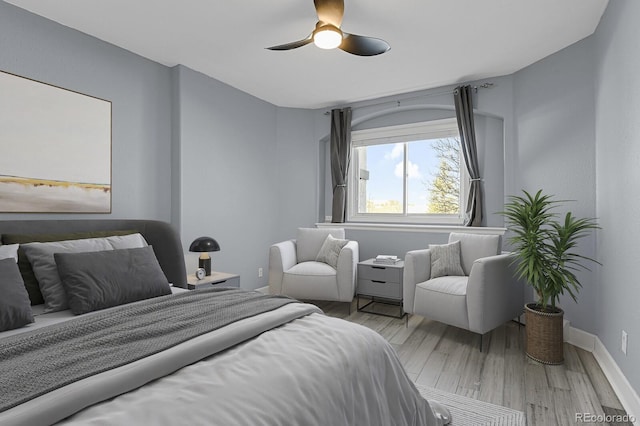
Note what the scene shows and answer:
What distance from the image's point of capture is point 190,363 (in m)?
1.18

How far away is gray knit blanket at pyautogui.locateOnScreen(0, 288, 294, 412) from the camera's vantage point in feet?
3.28

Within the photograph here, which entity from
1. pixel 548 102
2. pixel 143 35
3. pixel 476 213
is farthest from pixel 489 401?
pixel 143 35

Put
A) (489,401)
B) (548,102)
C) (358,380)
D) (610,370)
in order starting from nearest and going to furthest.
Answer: (358,380) → (489,401) → (610,370) → (548,102)

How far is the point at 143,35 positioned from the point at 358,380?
10.0 ft

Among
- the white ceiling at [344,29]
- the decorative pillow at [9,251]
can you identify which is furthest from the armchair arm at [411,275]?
the decorative pillow at [9,251]

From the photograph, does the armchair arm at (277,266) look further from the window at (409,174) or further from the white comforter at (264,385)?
the white comforter at (264,385)

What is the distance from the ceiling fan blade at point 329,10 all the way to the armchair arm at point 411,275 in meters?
2.09

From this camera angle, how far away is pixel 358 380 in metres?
1.30

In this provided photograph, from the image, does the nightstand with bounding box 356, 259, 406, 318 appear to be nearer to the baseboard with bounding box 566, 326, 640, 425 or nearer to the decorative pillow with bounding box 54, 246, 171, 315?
the baseboard with bounding box 566, 326, 640, 425

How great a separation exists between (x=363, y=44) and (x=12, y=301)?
2505 mm

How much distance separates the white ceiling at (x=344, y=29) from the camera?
8.04 ft

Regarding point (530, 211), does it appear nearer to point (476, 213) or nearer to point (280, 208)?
point (476, 213)

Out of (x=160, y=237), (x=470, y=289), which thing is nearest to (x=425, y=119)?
(x=470, y=289)

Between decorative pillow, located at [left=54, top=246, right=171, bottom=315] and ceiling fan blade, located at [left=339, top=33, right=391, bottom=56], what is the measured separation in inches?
78.7
